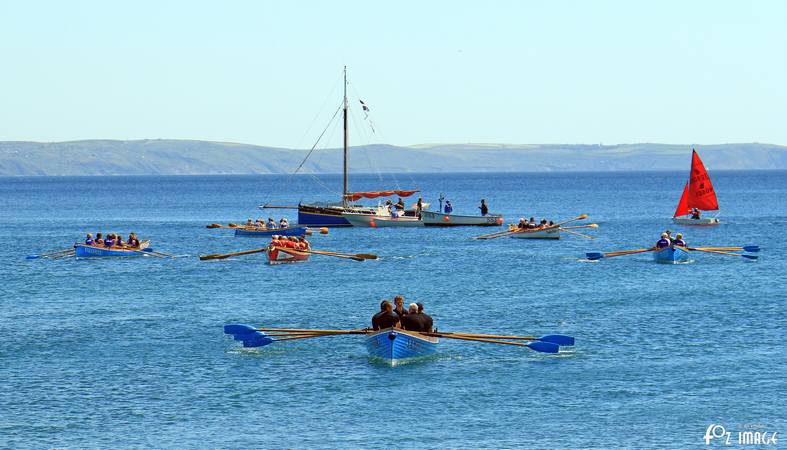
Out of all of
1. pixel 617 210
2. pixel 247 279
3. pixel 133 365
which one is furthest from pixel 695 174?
pixel 133 365

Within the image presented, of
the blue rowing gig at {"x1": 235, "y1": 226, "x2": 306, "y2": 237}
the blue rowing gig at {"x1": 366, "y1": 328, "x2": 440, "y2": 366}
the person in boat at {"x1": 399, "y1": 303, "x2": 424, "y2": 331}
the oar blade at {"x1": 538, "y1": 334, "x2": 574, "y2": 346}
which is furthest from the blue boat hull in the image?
the oar blade at {"x1": 538, "y1": 334, "x2": 574, "y2": 346}

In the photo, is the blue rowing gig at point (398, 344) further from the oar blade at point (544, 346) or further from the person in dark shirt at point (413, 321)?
the oar blade at point (544, 346)

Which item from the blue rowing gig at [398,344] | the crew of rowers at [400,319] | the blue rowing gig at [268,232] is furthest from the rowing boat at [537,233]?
the crew of rowers at [400,319]

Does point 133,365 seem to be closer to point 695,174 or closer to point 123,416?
point 123,416

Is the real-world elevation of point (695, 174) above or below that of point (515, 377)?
above

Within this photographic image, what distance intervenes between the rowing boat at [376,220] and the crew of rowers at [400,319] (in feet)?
259

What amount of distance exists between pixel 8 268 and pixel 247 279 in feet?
66.9

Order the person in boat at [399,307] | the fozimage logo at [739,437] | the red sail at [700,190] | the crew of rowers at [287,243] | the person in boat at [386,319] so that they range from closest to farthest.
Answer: the fozimage logo at [739,437], the person in boat at [386,319], the person in boat at [399,307], the crew of rowers at [287,243], the red sail at [700,190]

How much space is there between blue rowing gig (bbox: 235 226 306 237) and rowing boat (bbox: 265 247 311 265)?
1900cm

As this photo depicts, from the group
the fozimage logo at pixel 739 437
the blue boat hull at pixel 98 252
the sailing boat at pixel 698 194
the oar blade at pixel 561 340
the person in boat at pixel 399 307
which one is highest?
the sailing boat at pixel 698 194

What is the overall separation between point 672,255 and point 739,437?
151ft

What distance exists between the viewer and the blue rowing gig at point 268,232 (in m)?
102

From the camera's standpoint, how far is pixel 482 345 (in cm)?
4622

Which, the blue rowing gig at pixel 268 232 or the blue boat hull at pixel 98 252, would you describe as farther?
the blue rowing gig at pixel 268 232
